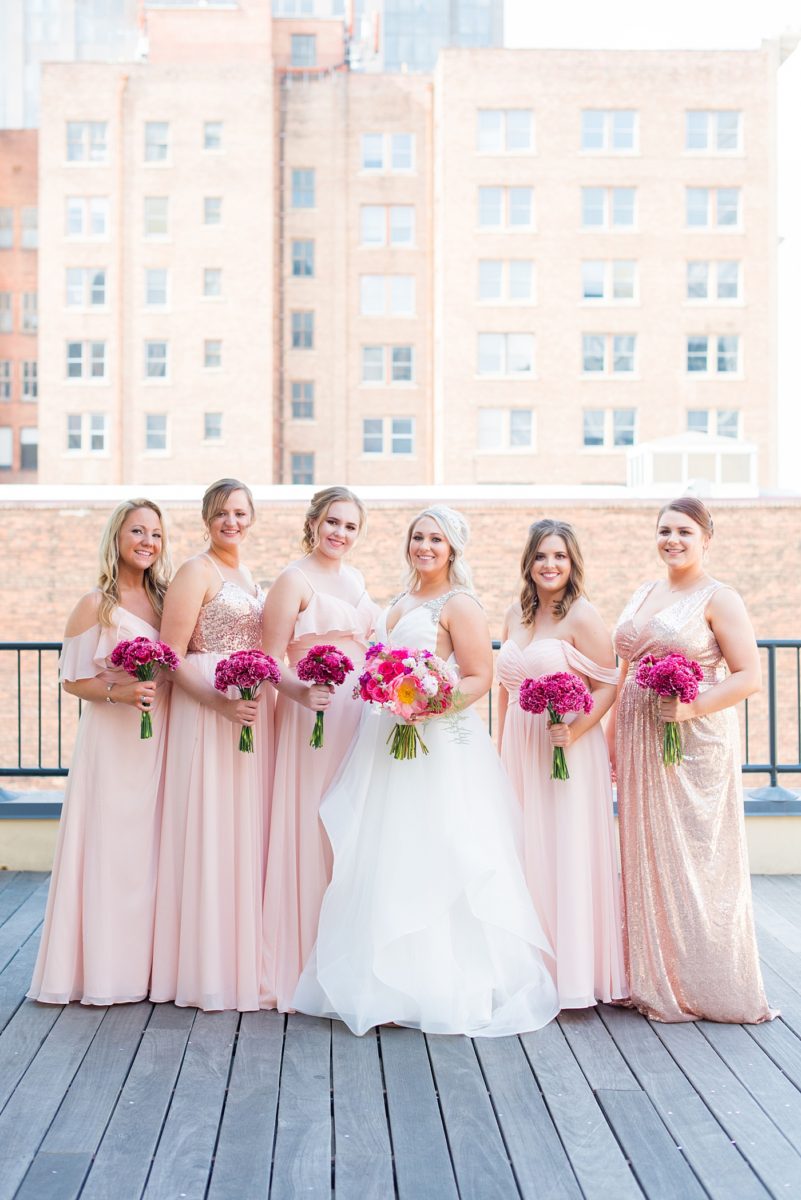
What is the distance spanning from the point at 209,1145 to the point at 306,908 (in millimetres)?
1407

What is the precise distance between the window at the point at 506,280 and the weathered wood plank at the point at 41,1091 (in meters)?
46.4

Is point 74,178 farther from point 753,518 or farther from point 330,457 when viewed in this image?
point 753,518

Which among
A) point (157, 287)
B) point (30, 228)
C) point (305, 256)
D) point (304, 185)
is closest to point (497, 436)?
point (305, 256)

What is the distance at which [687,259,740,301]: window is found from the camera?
5006 cm

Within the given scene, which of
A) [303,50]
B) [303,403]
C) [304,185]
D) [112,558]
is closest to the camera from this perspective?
[112,558]

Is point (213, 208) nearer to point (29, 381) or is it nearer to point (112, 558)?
point (29, 381)

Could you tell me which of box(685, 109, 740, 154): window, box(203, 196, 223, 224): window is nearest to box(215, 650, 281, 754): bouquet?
box(203, 196, 223, 224): window

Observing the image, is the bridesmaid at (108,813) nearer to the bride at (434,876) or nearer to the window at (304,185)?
the bride at (434,876)

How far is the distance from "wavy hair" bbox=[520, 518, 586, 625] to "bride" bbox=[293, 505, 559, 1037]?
27cm

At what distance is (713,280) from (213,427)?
21559mm

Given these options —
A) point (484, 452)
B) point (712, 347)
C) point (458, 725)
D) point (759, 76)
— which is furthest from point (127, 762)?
point (759, 76)

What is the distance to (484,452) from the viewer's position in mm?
48719

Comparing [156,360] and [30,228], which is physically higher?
[30,228]

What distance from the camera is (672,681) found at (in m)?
4.68
